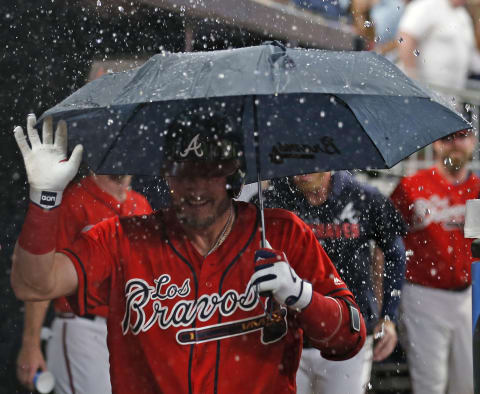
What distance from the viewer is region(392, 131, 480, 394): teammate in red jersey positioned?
5.44 metres

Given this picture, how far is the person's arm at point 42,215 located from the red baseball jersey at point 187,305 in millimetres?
118

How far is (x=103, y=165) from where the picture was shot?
9.38ft

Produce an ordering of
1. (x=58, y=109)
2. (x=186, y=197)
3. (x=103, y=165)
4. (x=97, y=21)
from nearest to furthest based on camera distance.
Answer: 1. (x=58, y=109)
2. (x=186, y=197)
3. (x=103, y=165)
4. (x=97, y=21)

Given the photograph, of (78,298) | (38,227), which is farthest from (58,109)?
(78,298)

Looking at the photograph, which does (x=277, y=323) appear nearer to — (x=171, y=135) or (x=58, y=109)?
(x=171, y=135)

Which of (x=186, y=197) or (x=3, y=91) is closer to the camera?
(x=186, y=197)

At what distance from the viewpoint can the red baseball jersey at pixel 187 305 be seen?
2.52 metres

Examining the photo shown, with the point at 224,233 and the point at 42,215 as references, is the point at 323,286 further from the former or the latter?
the point at 42,215

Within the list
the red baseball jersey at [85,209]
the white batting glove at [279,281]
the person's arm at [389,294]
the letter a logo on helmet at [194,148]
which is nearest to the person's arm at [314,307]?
the white batting glove at [279,281]

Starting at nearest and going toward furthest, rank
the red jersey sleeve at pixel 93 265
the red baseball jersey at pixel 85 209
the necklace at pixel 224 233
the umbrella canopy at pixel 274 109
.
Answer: the umbrella canopy at pixel 274 109
the red jersey sleeve at pixel 93 265
the necklace at pixel 224 233
the red baseball jersey at pixel 85 209

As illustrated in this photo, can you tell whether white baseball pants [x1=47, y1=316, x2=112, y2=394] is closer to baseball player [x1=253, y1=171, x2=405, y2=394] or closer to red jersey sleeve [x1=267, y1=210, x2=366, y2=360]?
baseball player [x1=253, y1=171, x2=405, y2=394]

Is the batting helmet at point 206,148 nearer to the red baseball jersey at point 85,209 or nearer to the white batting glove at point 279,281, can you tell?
the white batting glove at point 279,281

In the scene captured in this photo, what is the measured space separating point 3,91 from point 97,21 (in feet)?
2.58

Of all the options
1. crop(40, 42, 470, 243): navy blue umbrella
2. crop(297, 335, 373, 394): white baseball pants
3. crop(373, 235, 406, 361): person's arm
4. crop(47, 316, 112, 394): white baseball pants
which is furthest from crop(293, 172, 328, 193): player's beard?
crop(47, 316, 112, 394): white baseball pants
